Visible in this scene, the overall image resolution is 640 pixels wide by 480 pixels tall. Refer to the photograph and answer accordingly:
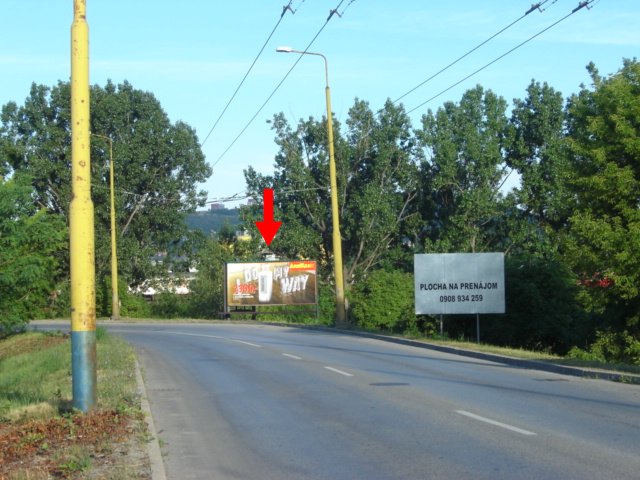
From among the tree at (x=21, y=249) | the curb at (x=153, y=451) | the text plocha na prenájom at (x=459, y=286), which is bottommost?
the curb at (x=153, y=451)

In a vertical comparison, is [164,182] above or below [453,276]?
above

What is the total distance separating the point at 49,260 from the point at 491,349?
16.5 metres

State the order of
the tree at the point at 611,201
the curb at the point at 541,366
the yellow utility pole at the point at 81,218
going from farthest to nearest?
1. the tree at the point at 611,201
2. the curb at the point at 541,366
3. the yellow utility pole at the point at 81,218

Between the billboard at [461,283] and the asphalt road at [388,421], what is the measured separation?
346 inches

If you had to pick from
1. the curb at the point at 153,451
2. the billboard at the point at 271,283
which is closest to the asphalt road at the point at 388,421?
the curb at the point at 153,451

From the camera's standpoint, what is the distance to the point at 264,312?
47.7m

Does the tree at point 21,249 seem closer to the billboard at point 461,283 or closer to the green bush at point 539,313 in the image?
the billboard at point 461,283

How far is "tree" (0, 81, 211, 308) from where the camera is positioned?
58.0 m

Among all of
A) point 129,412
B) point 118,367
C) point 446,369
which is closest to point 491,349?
point 446,369

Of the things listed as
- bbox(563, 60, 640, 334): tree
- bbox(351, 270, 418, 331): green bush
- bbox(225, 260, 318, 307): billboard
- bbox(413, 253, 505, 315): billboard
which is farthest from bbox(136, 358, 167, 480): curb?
bbox(225, 260, 318, 307): billboard

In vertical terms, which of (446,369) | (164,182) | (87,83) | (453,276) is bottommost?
(446,369)

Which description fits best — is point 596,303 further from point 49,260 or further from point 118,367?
point 49,260

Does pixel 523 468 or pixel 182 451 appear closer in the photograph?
pixel 523 468

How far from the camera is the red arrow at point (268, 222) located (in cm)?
5619
